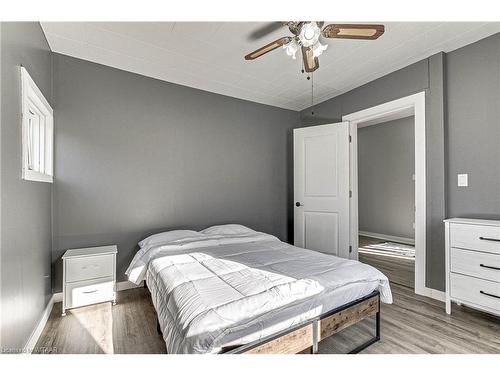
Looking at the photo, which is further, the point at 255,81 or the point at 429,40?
the point at 255,81

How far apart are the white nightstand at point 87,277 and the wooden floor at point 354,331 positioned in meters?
0.12

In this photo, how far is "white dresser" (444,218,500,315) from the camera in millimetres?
1940

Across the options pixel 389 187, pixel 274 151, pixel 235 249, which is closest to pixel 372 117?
pixel 274 151

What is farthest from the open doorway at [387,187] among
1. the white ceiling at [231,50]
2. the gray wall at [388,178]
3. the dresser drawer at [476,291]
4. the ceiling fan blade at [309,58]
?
the ceiling fan blade at [309,58]

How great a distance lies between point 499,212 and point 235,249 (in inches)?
94.2

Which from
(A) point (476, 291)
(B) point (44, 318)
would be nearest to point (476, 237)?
(A) point (476, 291)

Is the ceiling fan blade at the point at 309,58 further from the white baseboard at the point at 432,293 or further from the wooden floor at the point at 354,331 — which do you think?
the white baseboard at the point at 432,293

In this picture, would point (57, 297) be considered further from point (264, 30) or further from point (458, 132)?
point (458, 132)

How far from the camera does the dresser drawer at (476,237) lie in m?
1.94

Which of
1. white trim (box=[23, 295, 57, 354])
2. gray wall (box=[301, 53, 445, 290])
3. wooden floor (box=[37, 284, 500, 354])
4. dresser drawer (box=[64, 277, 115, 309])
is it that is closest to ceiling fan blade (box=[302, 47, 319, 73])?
gray wall (box=[301, 53, 445, 290])

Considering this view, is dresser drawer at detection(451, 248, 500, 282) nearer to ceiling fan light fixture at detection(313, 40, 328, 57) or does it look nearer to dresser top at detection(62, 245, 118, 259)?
ceiling fan light fixture at detection(313, 40, 328, 57)

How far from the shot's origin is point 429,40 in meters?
2.32
